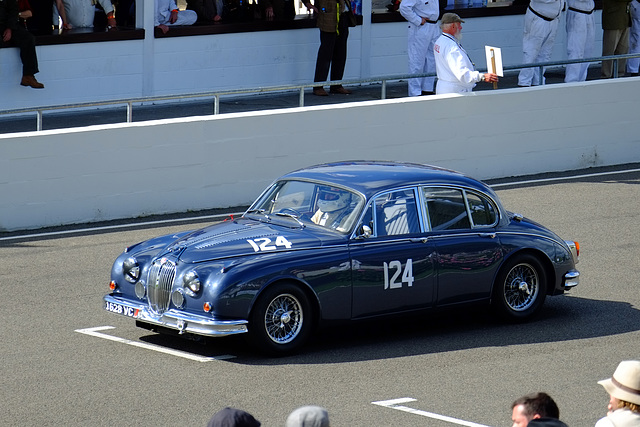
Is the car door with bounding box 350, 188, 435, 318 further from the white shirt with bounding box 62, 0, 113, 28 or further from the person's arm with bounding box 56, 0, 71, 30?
the white shirt with bounding box 62, 0, 113, 28

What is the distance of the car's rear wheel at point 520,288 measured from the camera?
10875mm

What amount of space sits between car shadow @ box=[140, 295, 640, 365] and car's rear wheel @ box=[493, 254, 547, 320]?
0.48 ft

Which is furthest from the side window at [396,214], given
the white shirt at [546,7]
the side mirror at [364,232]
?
the white shirt at [546,7]

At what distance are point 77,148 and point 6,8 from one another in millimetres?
4946

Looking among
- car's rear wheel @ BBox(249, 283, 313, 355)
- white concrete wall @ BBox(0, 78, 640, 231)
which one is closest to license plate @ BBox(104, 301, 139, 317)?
car's rear wheel @ BBox(249, 283, 313, 355)

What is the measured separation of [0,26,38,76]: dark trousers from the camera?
19062mm

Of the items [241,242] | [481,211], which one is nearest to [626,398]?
[241,242]

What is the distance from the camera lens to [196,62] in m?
21.4

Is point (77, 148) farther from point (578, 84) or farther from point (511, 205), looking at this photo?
point (578, 84)

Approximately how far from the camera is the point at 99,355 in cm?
984

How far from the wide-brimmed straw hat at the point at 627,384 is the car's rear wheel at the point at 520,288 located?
505 centimetres

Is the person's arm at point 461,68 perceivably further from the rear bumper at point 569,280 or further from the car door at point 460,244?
the car door at point 460,244

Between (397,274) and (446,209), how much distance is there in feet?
2.96

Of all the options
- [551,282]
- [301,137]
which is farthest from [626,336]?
[301,137]
